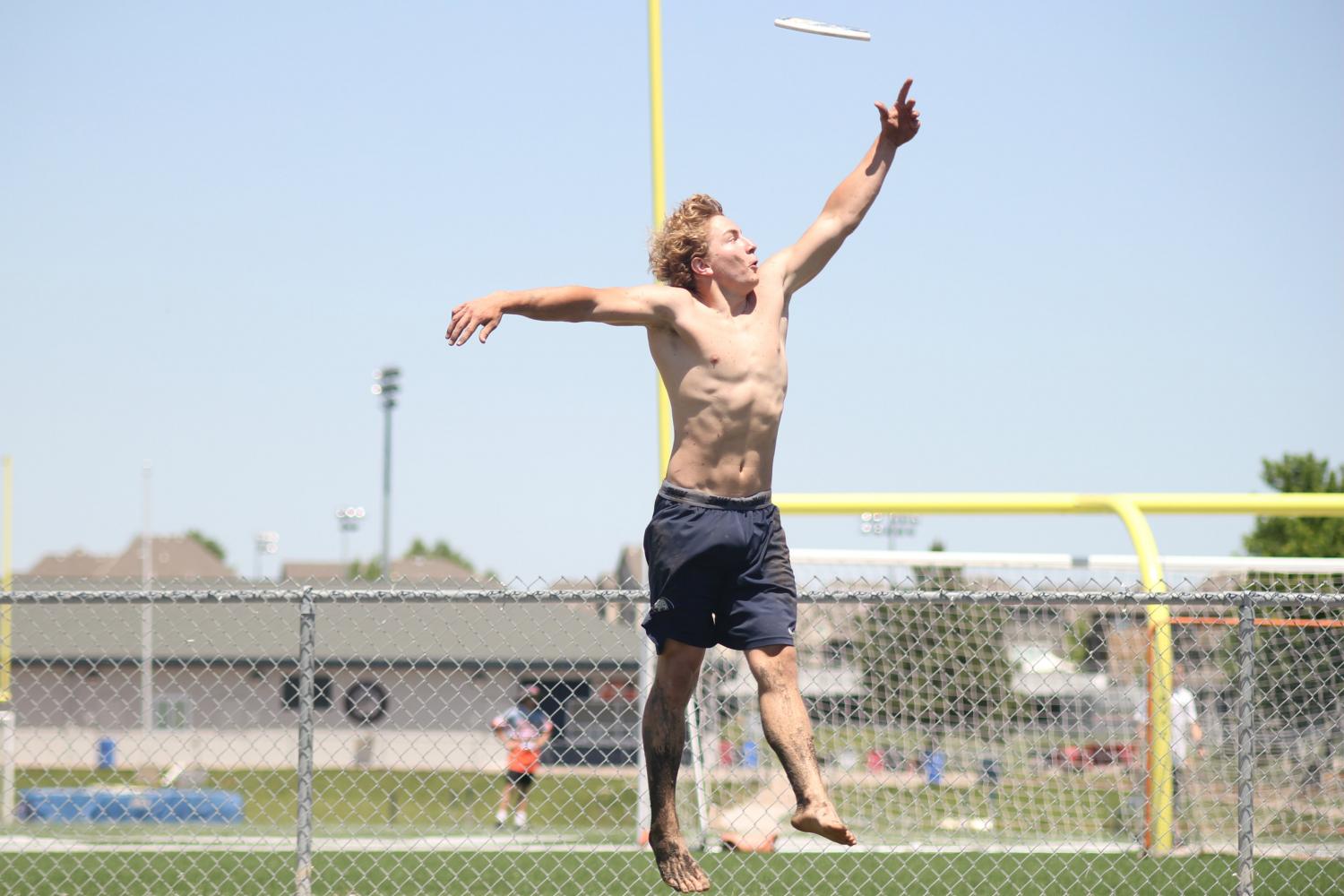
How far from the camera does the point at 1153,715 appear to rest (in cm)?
786

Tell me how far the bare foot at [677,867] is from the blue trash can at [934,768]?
506 cm

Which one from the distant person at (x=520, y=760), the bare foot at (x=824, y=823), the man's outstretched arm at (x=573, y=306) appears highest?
the man's outstretched arm at (x=573, y=306)

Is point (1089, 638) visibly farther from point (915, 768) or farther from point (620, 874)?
point (620, 874)

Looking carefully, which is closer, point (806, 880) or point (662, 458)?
point (806, 880)

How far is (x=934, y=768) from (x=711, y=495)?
19.0 ft

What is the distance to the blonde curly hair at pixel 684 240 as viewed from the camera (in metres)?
4.73

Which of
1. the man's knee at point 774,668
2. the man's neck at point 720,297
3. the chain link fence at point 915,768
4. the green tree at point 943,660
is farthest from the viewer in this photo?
the green tree at point 943,660

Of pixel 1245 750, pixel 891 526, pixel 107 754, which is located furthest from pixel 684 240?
pixel 891 526

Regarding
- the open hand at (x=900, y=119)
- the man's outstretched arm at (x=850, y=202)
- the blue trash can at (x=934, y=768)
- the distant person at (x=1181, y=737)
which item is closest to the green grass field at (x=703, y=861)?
the blue trash can at (x=934, y=768)

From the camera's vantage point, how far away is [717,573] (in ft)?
14.7

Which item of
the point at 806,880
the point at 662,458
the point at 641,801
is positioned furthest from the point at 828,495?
the point at 806,880

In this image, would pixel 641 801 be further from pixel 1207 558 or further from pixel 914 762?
pixel 1207 558

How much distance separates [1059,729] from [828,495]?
112 inches

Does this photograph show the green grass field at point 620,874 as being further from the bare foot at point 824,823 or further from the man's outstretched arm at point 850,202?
the man's outstretched arm at point 850,202
